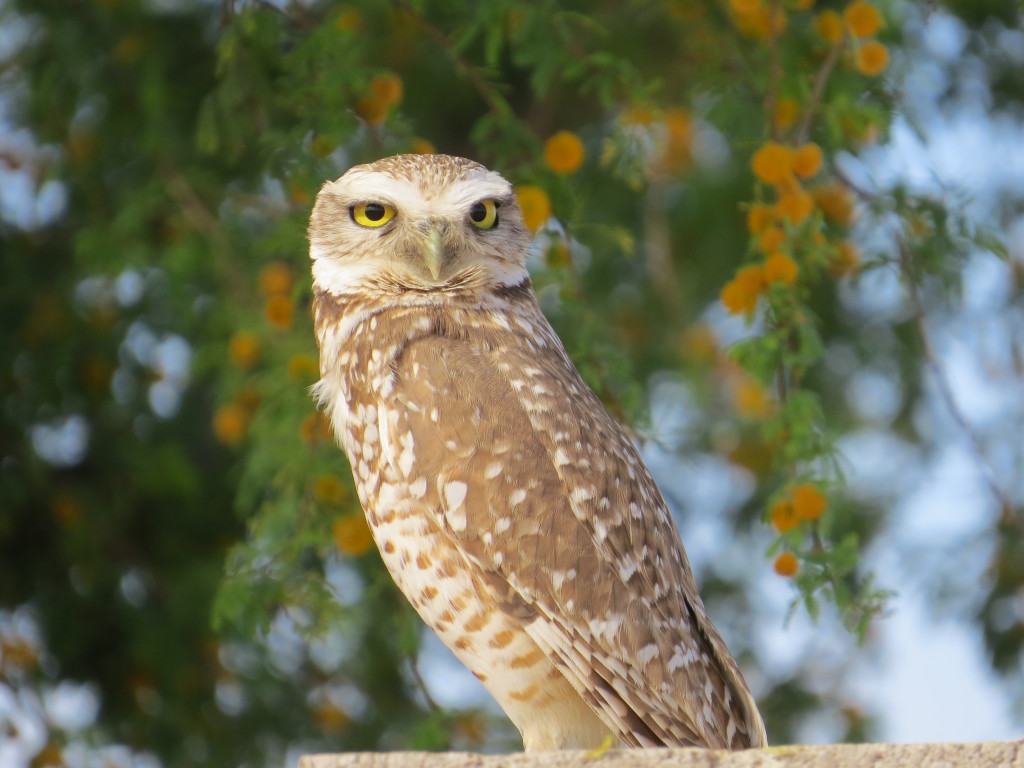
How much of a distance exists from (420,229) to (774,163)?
37.9 inches

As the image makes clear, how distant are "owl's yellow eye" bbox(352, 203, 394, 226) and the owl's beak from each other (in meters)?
0.14

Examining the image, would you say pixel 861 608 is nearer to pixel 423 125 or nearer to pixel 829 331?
pixel 829 331

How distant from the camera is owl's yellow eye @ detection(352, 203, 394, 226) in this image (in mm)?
3297

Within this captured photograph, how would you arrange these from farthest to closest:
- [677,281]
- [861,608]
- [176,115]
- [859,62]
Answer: [677,281] < [176,115] < [859,62] < [861,608]

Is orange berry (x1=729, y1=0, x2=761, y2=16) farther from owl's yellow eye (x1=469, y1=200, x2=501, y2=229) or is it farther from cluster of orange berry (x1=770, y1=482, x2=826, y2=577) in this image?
cluster of orange berry (x1=770, y1=482, x2=826, y2=577)

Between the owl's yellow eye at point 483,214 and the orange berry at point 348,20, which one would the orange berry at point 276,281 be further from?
the owl's yellow eye at point 483,214

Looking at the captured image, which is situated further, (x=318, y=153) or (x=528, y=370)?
(x=318, y=153)

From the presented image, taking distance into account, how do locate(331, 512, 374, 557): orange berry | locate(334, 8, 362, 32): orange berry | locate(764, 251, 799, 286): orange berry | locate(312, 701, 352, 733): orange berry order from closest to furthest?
1. locate(764, 251, 799, 286): orange berry
2. locate(331, 512, 374, 557): orange berry
3. locate(334, 8, 362, 32): orange berry
4. locate(312, 701, 352, 733): orange berry

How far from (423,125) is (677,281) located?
128 cm

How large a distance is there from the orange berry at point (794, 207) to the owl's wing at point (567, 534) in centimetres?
79

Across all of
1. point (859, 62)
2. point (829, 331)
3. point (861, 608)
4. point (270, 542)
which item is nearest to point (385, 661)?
point (270, 542)

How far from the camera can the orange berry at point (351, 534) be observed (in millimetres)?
3828

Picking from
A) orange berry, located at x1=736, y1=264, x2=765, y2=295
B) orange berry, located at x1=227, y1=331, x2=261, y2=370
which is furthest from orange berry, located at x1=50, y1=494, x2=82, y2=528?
orange berry, located at x1=736, y1=264, x2=765, y2=295

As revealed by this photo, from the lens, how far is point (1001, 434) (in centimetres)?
591
